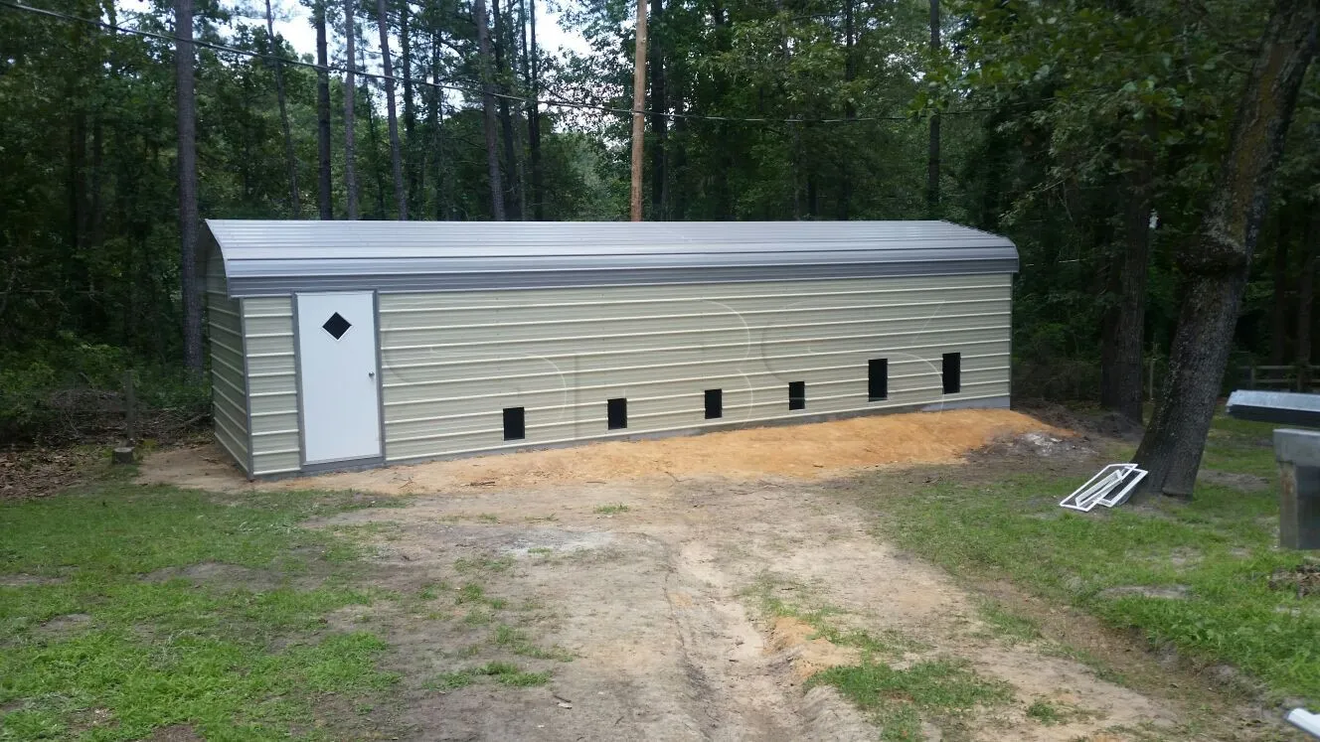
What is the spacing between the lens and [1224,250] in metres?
10.0

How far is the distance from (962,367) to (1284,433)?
15.9m

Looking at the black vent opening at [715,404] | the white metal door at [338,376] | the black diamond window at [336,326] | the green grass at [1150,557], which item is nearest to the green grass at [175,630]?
the white metal door at [338,376]

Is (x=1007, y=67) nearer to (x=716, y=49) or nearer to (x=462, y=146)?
(x=716, y=49)

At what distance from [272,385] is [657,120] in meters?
22.1

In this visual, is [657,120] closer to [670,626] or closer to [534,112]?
[534,112]

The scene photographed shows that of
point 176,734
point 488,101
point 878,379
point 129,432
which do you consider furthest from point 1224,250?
point 488,101

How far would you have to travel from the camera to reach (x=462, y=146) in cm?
3519

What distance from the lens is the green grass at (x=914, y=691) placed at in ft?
16.5

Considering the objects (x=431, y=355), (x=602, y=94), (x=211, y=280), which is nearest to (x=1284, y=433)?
(x=431, y=355)

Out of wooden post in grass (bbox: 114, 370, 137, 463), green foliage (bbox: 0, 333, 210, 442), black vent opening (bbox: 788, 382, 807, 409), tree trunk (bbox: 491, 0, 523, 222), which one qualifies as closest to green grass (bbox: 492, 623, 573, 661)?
wooden post in grass (bbox: 114, 370, 137, 463)

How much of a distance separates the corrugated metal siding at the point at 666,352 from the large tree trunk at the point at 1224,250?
20.0 feet

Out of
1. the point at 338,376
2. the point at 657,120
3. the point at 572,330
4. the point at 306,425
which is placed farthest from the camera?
the point at 657,120

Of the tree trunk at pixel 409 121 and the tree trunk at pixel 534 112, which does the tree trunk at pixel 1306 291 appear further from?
the tree trunk at pixel 409 121

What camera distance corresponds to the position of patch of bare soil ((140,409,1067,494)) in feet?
40.9
